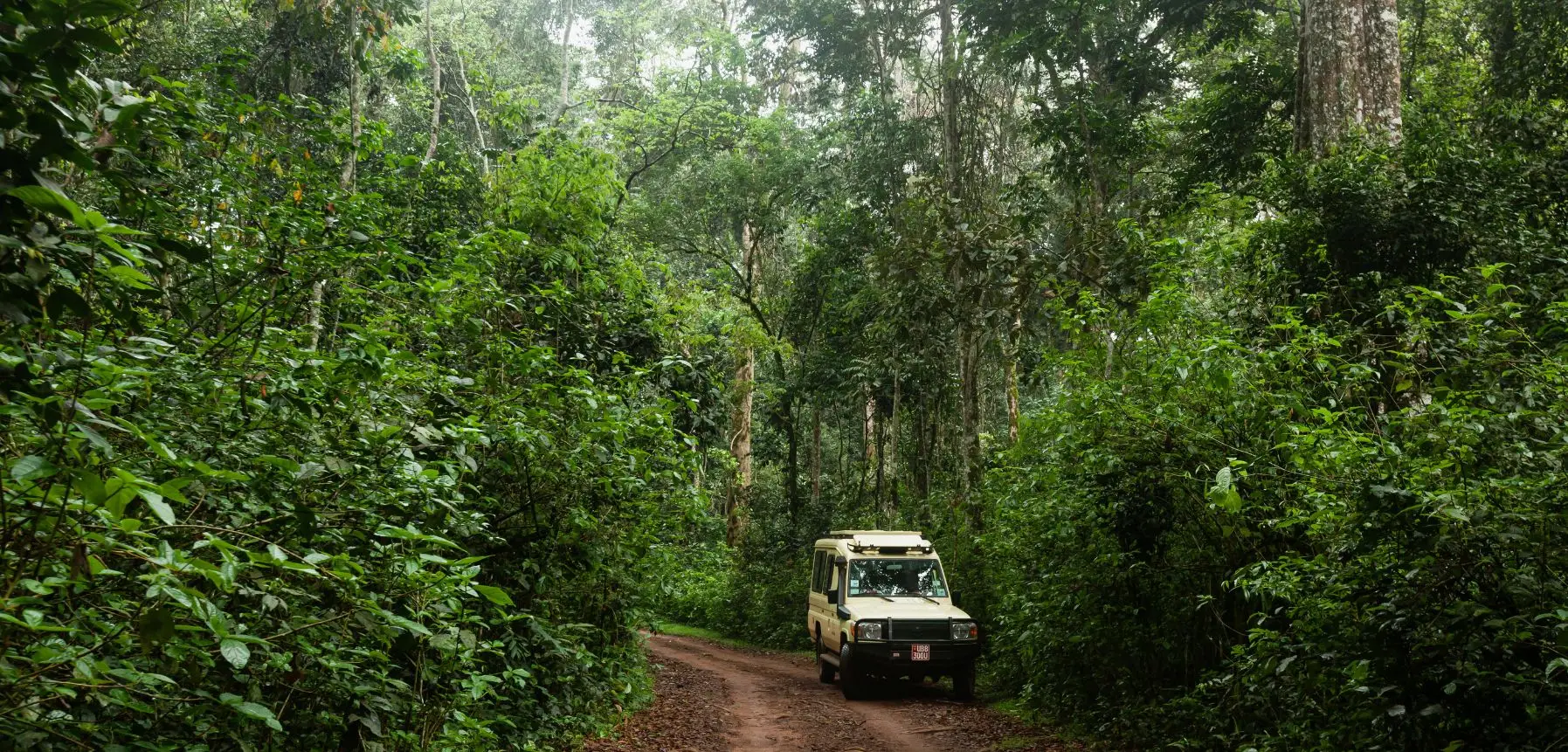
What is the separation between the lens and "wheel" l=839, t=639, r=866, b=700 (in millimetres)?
12211

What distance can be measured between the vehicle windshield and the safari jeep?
0.04 ft

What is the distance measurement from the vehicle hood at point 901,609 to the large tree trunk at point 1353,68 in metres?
6.96

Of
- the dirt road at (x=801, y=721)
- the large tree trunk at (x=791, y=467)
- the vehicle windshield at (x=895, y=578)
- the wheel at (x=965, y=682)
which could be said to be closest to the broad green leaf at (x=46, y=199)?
the dirt road at (x=801, y=721)

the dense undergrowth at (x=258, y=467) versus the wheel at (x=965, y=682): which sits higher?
the dense undergrowth at (x=258, y=467)

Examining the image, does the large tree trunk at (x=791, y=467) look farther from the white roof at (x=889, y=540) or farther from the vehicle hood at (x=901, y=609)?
the vehicle hood at (x=901, y=609)

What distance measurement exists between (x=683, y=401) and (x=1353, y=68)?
845cm

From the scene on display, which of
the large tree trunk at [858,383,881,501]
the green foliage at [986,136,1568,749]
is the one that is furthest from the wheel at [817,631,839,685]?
the large tree trunk at [858,383,881,501]

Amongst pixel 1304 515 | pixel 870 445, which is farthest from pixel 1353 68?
pixel 870 445

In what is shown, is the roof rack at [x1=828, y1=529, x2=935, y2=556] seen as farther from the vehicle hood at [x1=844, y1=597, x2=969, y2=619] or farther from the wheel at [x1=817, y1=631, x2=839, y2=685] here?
the wheel at [x1=817, y1=631, x2=839, y2=685]

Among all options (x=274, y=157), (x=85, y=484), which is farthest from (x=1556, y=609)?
(x=274, y=157)

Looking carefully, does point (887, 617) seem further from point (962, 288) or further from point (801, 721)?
point (962, 288)

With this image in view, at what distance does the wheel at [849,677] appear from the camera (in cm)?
1221

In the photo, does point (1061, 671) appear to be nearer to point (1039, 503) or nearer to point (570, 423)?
point (1039, 503)

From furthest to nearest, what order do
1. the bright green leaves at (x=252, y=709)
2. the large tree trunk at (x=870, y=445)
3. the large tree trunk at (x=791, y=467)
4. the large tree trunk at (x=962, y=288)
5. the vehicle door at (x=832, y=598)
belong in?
the large tree trunk at (x=791, y=467), the large tree trunk at (x=870, y=445), the large tree trunk at (x=962, y=288), the vehicle door at (x=832, y=598), the bright green leaves at (x=252, y=709)
